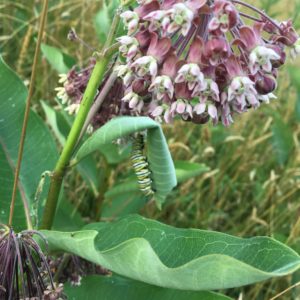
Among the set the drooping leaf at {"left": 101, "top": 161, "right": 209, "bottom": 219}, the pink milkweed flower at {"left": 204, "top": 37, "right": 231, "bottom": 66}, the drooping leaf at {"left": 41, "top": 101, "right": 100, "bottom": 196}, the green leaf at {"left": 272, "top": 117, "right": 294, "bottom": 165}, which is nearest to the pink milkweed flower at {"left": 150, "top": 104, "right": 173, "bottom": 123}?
the pink milkweed flower at {"left": 204, "top": 37, "right": 231, "bottom": 66}

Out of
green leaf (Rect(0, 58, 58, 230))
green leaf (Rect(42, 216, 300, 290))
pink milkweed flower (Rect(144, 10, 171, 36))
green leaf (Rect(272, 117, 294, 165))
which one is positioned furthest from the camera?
green leaf (Rect(272, 117, 294, 165))

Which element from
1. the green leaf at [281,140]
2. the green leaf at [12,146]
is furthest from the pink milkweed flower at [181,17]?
the green leaf at [281,140]


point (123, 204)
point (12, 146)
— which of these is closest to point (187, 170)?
point (123, 204)

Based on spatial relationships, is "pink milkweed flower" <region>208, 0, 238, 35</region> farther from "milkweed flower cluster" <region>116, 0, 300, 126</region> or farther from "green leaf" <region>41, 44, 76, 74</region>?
"green leaf" <region>41, 44, 76, 74</region>

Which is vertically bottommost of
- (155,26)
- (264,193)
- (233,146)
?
(264,193)

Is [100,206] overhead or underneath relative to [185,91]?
underneath

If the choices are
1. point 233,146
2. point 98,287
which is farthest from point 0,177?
point 233,146

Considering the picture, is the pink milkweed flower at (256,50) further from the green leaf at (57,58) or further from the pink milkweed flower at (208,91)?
the green leaf at (57,58)

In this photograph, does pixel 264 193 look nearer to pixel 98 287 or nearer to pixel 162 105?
pixel 98 287

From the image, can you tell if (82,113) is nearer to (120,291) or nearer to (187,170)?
(120,291)
